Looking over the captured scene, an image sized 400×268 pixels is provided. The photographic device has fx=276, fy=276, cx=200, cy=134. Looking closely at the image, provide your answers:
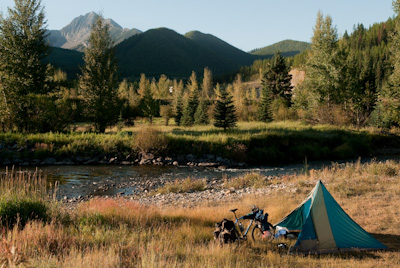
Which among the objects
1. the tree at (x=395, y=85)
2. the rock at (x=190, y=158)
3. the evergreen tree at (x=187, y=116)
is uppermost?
the tree at (x=395, y=85)

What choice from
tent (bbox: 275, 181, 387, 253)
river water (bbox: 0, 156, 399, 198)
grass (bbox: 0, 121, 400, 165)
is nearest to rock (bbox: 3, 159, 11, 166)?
grass (bbox: 0, 121, 400, 165)

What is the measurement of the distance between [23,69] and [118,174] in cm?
1467

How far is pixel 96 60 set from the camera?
2939cm

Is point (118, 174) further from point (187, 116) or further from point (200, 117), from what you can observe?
point (200, 117)

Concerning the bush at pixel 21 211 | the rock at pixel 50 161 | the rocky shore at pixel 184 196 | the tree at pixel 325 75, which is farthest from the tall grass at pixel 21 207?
the tree at pixel 325 75

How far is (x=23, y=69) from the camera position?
24875 millimetres

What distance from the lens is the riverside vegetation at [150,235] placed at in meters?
4.34

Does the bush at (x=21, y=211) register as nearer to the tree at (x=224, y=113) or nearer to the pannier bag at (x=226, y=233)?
the pannier bag at (x=226, y=233)

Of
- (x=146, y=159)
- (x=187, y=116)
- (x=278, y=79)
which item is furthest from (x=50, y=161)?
(x=278, y=79)

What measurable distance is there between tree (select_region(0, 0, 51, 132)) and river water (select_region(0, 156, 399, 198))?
761cm

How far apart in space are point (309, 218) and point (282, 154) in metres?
19.2

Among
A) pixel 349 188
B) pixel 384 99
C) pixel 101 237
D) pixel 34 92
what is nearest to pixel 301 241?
pixel 101 237

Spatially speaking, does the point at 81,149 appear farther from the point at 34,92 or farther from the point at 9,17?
the point at 9,17

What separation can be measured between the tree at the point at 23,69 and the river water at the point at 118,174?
7.61 meters
